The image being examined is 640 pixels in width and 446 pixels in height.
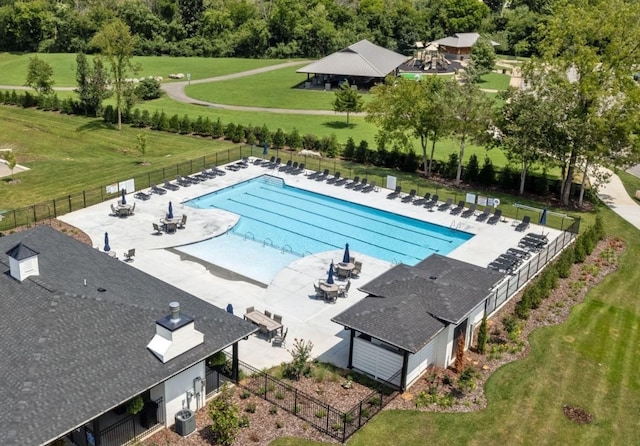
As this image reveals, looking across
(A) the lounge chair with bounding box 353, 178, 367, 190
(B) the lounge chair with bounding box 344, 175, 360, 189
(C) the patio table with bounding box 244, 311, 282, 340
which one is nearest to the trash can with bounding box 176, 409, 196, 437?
(C) the patio table with bounding box 244, 311, 282, 340

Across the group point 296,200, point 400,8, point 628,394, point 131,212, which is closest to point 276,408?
point 628,394

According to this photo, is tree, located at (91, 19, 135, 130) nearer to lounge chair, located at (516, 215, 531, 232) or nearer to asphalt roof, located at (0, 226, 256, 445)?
asphalt roof, located at (0, 226, 256, 445)

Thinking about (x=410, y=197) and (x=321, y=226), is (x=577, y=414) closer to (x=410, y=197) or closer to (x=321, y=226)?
(x=321, y=226)

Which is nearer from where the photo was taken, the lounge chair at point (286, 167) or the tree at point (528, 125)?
the tree at point (528, 125)

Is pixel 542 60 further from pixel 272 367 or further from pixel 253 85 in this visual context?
pixel 253 85

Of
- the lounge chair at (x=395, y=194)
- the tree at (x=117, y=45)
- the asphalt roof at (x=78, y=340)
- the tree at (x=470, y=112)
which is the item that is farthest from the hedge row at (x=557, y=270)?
the tree at (x=117, y=45)

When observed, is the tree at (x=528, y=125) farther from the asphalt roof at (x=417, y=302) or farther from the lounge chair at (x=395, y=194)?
the asphalt roof at (x=417, y=302)
